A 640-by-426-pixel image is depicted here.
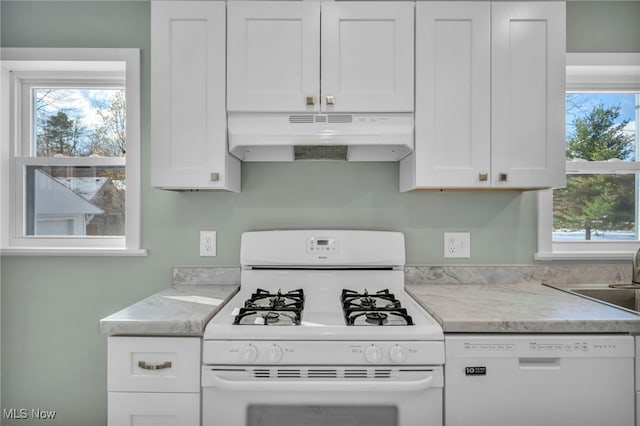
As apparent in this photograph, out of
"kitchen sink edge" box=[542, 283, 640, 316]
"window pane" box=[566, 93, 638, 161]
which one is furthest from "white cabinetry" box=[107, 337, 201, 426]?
"window pane" box=[566, 93, 638, 161]

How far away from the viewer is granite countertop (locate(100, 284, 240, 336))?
1252 mm

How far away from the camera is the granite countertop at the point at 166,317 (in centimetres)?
125

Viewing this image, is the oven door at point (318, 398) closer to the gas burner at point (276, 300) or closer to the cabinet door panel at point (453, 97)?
the gas burner at point (276, 300)

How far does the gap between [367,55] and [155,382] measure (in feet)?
4.88

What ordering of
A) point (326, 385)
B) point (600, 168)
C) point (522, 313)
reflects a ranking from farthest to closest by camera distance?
point (600, 168), point (522, 313), point (326, 385)

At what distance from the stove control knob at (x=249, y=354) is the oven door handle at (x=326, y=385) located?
0.07 meters

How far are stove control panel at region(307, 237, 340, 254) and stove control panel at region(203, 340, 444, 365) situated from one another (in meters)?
0.63

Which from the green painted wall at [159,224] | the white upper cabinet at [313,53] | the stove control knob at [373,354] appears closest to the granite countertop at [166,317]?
the green painted wall at [159,224]

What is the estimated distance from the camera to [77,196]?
206cm

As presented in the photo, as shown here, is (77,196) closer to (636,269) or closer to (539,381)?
(539,381)

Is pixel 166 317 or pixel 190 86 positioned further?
pixel 190 86

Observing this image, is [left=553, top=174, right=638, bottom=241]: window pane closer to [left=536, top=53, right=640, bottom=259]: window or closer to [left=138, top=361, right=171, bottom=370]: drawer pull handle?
[left=536, top=53, right=640, bottom=259]: window

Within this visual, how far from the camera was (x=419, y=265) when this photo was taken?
1932 millimetres

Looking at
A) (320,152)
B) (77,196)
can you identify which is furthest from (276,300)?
(77,196)
